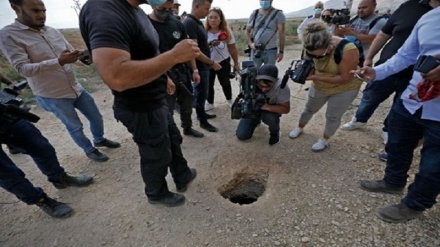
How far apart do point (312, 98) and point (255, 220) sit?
5.41ft

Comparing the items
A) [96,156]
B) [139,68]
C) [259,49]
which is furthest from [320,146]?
[96,156]

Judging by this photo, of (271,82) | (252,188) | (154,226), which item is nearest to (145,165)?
(154,226)

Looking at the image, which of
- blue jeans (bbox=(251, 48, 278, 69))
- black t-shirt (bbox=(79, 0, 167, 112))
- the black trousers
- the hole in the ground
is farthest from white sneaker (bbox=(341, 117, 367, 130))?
black t-shirt (bbox=(79, 0, 167, 112))

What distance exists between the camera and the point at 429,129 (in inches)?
67.9

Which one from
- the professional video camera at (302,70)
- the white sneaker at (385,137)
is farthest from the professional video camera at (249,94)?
the white sneaker at (385,137)

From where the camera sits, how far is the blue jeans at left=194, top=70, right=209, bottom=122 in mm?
3520

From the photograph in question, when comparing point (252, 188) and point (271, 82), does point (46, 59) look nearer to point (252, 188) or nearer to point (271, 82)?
point (271, 82)

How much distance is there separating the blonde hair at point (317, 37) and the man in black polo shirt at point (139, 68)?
1.41m

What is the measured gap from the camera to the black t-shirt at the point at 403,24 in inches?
93.0

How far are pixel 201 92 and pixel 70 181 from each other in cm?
202

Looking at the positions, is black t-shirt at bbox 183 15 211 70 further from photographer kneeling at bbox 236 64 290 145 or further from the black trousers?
photographer kneeling at bbox 236 64 290 145

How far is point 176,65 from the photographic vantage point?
2.91 meters

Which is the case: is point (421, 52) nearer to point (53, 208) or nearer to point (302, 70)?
point (302, 70)

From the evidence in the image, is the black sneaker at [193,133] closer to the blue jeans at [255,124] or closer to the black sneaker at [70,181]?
the blue jeans at [255,124]
